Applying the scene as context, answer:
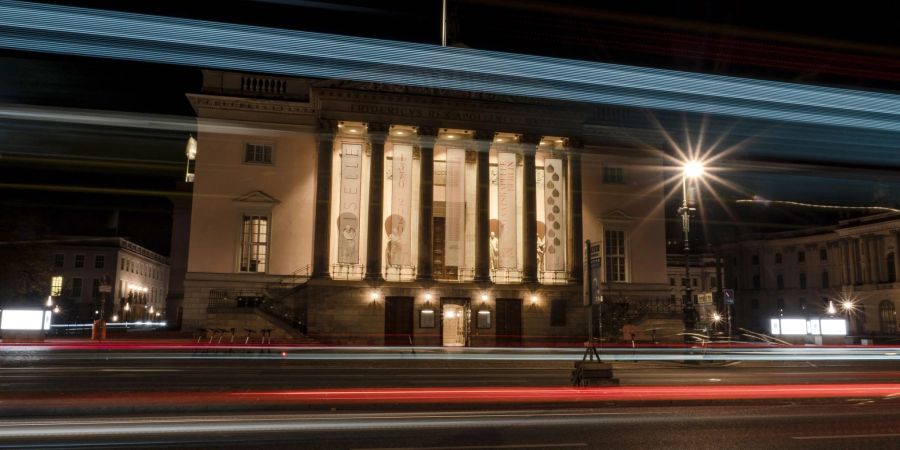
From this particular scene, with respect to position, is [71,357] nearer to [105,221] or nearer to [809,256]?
[105,221]

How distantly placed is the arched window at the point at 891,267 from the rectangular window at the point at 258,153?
232 ft

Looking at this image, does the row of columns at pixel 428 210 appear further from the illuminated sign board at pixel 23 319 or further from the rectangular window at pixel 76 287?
the rectangular window at pixel 76 287

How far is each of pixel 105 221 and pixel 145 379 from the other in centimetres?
8241

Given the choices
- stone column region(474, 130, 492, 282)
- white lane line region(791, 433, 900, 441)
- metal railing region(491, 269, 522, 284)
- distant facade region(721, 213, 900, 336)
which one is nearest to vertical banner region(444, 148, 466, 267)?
stone column region(474, 130, 492, 282)

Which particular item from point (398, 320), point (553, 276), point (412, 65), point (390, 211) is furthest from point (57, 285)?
point (412, 65)

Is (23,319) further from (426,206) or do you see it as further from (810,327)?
(810,327)

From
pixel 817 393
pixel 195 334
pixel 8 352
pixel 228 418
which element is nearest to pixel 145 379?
pixel 228 418

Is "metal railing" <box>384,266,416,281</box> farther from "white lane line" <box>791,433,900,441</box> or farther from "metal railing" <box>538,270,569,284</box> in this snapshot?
"white lane line" <box>791,433,900,441</box>

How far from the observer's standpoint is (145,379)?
17.5m

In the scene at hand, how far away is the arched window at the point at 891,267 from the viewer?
7488 centimetres

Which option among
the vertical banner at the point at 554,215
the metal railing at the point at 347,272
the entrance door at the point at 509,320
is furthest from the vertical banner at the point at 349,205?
the vertical banner at the point at 554,215

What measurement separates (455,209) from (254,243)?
12.5m

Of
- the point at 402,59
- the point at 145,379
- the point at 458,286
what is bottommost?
the point at 145,379

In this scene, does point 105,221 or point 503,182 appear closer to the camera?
point 503,182
